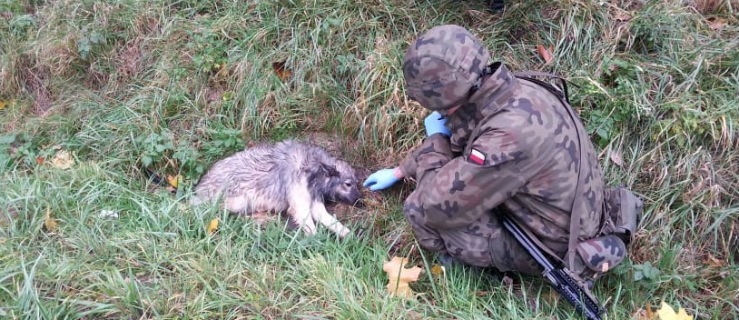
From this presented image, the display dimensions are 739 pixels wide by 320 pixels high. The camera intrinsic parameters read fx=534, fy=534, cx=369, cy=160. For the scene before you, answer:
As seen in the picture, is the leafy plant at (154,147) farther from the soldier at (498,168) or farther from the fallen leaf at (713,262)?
the fallen leaf at (713,262)

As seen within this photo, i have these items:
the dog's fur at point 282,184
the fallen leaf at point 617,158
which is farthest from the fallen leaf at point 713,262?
the dog's fur at point 282,184

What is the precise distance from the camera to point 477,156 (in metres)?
2.59

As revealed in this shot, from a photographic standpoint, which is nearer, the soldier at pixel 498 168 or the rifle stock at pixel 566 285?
the soldier at pixel 498 168

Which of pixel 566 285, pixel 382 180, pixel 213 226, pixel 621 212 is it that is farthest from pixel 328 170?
pixel 621 212

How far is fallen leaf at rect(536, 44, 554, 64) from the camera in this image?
12.9ft

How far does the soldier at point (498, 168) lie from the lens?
101 inches

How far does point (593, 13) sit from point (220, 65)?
2986mm

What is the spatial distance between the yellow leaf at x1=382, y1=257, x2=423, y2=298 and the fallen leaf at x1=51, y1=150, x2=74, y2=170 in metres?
2.57

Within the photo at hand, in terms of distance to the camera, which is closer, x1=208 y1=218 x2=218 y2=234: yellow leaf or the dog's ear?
x1=208 y1=218 x2=218 y2=234: yellow leaf

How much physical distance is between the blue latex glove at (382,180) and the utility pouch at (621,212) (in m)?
1.30

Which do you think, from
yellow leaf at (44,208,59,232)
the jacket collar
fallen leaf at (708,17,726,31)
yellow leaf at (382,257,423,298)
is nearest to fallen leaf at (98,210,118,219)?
yellow leaf at (44,208,59,232)

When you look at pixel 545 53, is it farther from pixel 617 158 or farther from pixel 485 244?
pixel 485 244

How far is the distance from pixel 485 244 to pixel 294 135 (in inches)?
77.4

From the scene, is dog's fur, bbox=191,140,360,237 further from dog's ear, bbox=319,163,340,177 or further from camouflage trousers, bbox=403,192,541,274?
camouflage trousers, bbox=403,192,541,274
